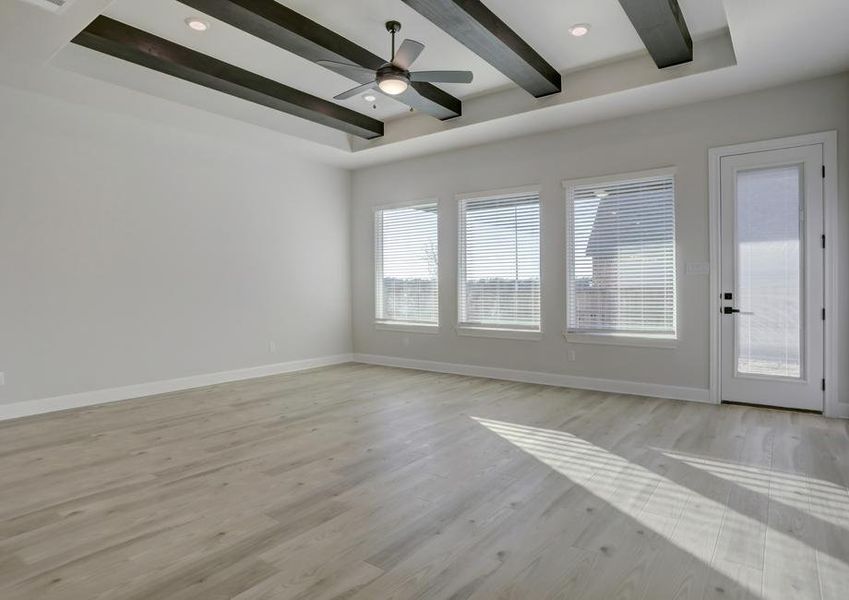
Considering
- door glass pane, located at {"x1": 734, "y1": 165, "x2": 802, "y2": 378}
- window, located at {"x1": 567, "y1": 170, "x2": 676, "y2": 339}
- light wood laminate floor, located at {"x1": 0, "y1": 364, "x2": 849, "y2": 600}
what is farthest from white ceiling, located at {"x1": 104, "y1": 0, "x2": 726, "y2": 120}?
light wood laminate floor, located at {"x1": 0, "y1": 364, "x2": 849, "y2": 600}

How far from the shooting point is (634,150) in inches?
216

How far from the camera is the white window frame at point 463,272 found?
6.22m

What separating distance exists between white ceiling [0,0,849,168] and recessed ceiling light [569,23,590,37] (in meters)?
0.06

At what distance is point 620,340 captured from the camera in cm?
557

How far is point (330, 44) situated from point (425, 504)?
144 inches

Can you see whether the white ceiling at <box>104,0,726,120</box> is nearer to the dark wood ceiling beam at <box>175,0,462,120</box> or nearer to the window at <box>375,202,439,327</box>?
the dark wood ceiling beam at <box>175,0,462,120</box>

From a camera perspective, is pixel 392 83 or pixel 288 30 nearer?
Result: pixel 288 30

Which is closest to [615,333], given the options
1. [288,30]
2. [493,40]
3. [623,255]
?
[623,255]

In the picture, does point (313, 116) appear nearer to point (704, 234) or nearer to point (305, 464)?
point (305, 464)

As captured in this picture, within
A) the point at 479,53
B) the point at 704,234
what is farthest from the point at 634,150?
the point at 479,53

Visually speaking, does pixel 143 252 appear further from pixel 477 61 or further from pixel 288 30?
pixel 477 61

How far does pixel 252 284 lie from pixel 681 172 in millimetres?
5263

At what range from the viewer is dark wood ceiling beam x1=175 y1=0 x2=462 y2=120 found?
357 centimetres

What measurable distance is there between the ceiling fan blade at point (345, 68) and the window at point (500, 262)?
9.42ft
